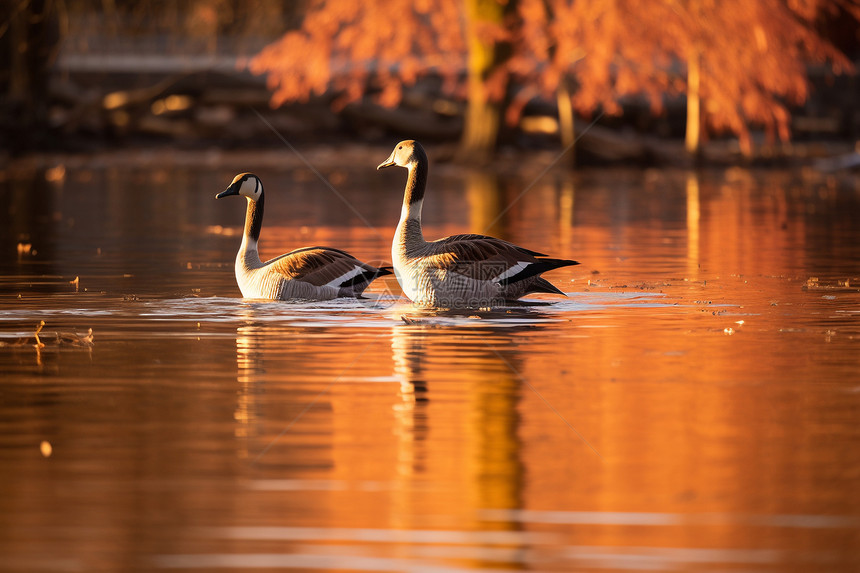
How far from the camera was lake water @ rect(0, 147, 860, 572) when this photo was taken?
21.9ft

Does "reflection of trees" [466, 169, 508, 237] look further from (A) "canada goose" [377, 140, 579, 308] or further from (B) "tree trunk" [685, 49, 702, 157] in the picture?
(A) "canada goose" [377, 140, 579, 308]

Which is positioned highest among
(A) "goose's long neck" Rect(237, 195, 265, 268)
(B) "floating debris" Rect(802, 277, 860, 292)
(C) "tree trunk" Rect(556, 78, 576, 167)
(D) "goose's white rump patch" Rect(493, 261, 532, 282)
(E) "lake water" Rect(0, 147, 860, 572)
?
(C) "tree trunk" Rect(556, 78, 576, 167)

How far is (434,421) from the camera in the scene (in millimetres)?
9086

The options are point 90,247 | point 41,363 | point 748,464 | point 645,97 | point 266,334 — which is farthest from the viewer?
point 645,97

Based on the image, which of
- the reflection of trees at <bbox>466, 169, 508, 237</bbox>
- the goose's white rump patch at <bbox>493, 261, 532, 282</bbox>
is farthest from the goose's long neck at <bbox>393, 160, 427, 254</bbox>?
the reflection of trees at <bbox>466, 169, 508, 237</bbox>

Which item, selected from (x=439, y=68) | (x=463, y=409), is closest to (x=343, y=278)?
(x=463, y=409)

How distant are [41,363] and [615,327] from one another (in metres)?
4.30

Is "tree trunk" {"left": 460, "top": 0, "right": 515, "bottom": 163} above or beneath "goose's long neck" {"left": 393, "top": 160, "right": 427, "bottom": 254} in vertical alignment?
above

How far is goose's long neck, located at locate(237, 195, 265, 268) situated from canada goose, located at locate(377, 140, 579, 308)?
1406mm

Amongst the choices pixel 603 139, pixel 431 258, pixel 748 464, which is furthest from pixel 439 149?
pixel 748 464

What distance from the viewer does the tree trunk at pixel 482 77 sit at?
3994 cm

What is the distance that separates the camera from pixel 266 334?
12.9 m

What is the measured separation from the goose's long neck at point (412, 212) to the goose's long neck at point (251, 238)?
4.28 feet

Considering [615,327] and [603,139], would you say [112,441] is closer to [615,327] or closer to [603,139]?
[615,327]
